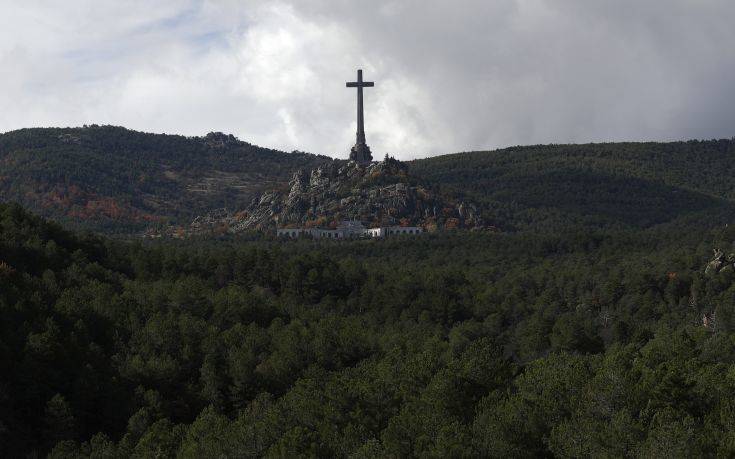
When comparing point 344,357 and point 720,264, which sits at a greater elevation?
point 720,264

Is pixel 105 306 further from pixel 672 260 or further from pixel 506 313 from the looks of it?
pixel 672 260

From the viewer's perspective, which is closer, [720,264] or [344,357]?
[344,357]

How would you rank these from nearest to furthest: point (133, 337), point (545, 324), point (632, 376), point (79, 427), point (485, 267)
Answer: point (632, 376)
point (79, 427)
point (133, 337)
point (545, 324)
point (485, 267)

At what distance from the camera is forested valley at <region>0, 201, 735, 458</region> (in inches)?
2292

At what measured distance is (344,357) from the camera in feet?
296

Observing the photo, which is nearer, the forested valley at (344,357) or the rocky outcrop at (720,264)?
the forested valley at (344,357)

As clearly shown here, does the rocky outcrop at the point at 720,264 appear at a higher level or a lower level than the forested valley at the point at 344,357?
higher

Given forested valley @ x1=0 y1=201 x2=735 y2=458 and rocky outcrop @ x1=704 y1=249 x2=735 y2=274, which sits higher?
rocky outcrop @ x1=704 y1=249 x2=735 y2=274

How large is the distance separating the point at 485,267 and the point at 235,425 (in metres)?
104

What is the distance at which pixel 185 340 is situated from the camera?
8850 cm

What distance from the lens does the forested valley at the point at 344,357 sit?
58219 mm

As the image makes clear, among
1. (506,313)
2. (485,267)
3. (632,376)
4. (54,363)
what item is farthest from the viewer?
(485,267)

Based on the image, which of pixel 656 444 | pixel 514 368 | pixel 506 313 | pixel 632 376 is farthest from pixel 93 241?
pixel 656 444

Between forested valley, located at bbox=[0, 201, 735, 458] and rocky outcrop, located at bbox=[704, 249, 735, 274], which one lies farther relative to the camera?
rocky outcrop, located at bbox=[704, 249, 735, 274]
